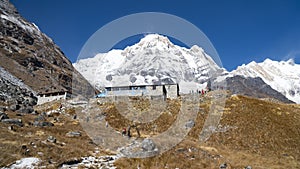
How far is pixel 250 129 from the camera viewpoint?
143 feet

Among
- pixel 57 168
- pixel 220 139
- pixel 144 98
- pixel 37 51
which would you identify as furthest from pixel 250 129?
pixel 37 51

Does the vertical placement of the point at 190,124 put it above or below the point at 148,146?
above

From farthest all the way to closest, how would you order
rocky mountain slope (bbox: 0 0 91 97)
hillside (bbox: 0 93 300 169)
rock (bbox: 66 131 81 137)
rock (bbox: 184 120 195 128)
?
rocky mountain slope (bbox: 0 0 91 97) → rock (bbox: 184 120 195 128) → rock (bbox: 66 131 81 137) → hillside (bbox: 0 93 300 169)

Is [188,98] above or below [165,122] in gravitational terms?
above

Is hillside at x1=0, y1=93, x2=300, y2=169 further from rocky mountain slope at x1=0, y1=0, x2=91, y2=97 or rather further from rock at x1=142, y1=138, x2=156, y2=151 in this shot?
rocky mountain slope at x1=0, y1=0, x2=91, y2=97

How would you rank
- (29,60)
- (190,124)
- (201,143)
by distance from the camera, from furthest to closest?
(29,60) < (190,124) < (201,143)

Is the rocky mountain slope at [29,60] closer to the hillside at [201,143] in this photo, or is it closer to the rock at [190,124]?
the hillside at [201,143]

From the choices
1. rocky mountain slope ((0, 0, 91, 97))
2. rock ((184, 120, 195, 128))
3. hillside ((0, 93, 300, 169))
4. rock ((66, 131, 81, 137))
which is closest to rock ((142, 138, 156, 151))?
hillside ((0, 93, 300, 169))

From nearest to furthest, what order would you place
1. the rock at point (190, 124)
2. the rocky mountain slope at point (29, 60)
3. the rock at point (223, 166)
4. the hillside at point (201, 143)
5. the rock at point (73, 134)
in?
the hillside at point (201, 143), the rock at point (223, 166), the rock at point (73, 134), the rock at point (190, 124), the rocky mountain slope at point (29, 60)

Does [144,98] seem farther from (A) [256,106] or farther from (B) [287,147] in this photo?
(B) [287,147]

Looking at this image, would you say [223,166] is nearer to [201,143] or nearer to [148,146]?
[148,146]

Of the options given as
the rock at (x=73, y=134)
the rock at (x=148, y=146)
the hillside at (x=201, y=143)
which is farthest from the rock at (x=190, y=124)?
the rock at (x=73, y=134)

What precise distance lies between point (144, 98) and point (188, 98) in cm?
1055

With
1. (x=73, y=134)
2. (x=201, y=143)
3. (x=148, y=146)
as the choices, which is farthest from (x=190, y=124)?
(x=73, y=134)
